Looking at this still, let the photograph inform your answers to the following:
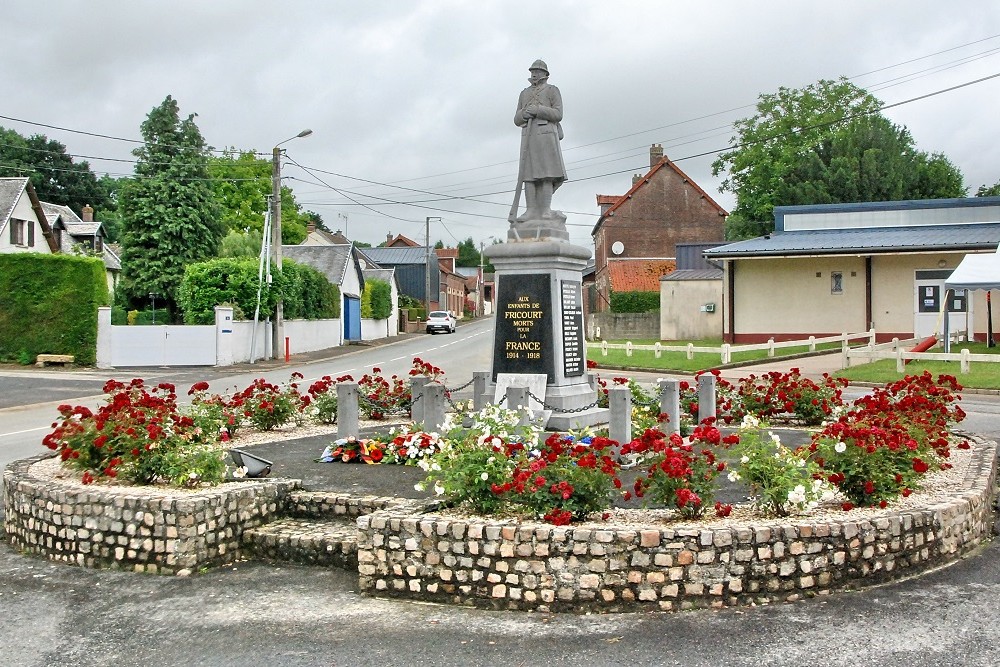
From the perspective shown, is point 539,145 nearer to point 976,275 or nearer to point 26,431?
point 26,431

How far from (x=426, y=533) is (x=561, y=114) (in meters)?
7.75

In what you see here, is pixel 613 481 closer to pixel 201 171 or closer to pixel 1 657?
pixel 1 657

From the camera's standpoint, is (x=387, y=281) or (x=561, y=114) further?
(x=387, y=281)

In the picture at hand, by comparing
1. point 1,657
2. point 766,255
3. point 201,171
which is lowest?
point 1,657

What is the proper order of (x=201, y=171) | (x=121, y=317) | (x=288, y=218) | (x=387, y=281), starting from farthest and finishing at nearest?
(x=288, y=218)
(x=387, y=281)
(x=201, y=171)
(x=121, y=317)

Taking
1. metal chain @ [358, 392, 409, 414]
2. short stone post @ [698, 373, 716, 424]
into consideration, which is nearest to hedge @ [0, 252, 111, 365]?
metal chain @ [358, 392, 409, 414]

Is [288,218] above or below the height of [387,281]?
above

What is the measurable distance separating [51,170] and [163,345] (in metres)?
47.7

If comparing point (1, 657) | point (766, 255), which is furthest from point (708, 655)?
point (766, 255)

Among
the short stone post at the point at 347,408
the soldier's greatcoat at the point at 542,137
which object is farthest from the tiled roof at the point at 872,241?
the short stone post at the point at 347,408

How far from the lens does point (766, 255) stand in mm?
34375

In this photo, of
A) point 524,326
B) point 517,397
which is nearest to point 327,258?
point 524,326

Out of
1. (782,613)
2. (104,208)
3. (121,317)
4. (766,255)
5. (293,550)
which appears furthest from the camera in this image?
(104,208)

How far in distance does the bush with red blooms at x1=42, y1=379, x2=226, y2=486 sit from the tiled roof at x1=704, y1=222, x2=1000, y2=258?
28.9m
